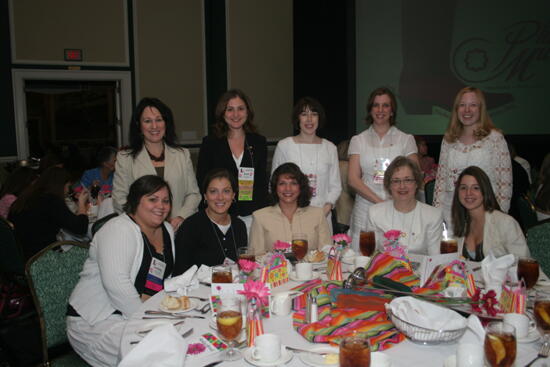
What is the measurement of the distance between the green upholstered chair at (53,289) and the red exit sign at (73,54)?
5.91m

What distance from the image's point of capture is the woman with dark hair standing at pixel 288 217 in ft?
10.0

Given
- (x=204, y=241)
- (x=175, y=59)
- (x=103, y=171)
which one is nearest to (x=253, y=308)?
(x=204, y=241)

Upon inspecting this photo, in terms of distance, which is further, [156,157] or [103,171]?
[103,171]

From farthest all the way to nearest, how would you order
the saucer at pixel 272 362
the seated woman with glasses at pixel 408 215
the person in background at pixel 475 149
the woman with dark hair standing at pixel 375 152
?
1. the woman with dark hair standing at pixel 375 152
2. the person in background at pixel 475 149
3. the seated woman with glasses at pixel 408 215
4. the saucer at pixel 272 362

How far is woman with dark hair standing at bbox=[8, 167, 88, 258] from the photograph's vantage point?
11.3 feet

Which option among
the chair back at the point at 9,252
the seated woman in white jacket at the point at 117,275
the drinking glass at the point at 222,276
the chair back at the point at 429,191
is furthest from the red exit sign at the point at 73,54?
the drinking glass at the point at 222,276

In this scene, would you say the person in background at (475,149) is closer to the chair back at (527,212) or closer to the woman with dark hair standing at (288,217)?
the chair back at (527,212)

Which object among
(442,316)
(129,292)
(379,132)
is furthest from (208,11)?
(442,316)

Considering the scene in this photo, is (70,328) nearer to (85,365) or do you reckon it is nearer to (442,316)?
(85,365)

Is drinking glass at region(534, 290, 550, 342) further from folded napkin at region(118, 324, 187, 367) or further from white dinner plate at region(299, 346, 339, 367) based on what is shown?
folded napkin at region(118, 324, 187, 367)

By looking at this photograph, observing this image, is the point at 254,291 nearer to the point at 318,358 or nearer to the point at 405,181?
the point at 318,358

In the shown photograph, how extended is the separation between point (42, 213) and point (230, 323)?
2384 millimetres

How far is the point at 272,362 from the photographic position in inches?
57.6

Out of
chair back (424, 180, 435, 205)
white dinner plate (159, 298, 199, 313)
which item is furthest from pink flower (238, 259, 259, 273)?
chair back (424, 180, 435, 205)
